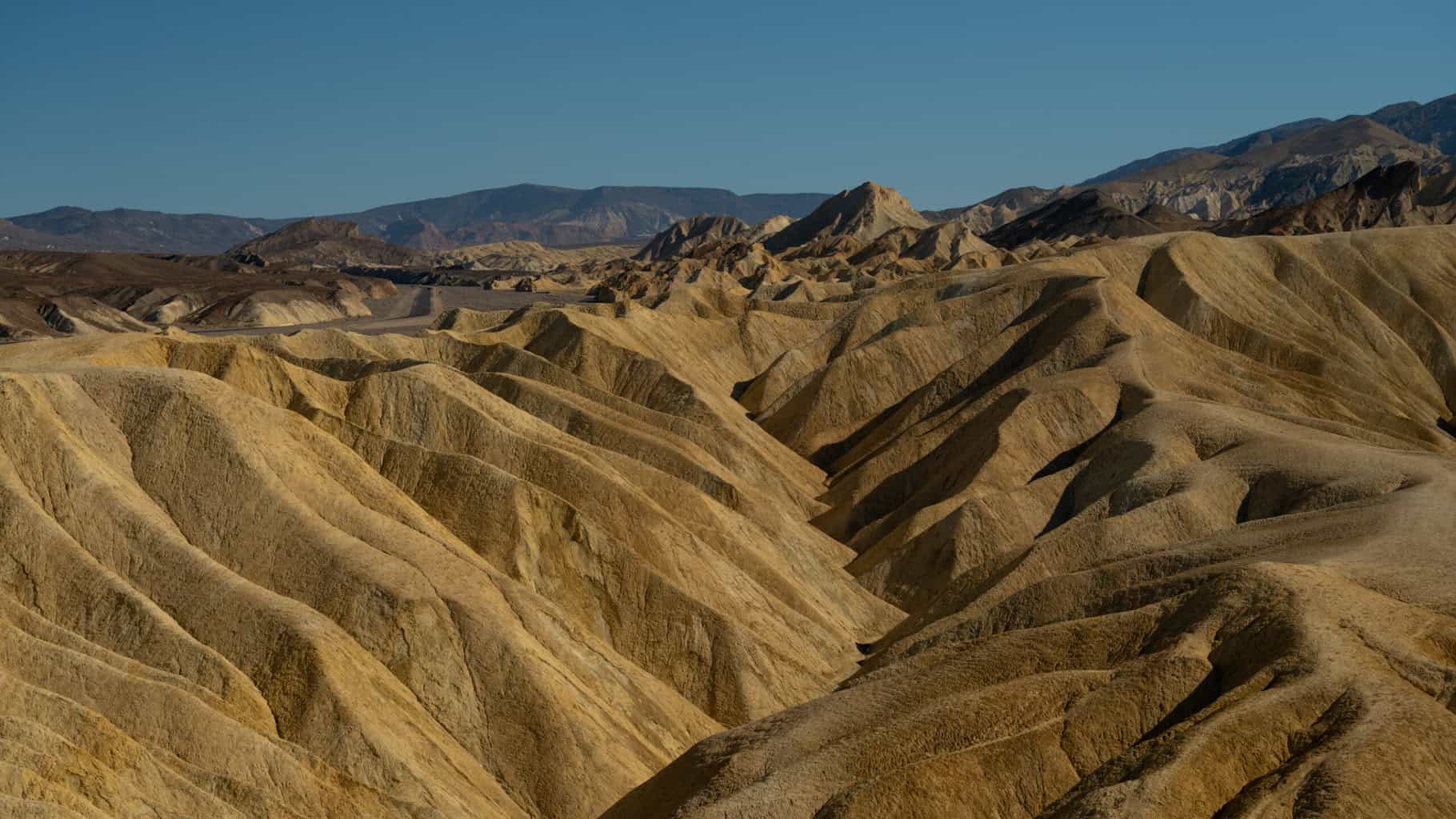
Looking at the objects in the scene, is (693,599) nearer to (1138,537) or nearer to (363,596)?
(363,596)

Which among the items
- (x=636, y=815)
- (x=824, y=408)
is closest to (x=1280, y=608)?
(x=636, y=815)

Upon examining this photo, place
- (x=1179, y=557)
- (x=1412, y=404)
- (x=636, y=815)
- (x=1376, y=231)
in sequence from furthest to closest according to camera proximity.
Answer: (x=1376, y=231)
(x=1412, y=404)
(x=1179, y=557)
(x=636, y=815)

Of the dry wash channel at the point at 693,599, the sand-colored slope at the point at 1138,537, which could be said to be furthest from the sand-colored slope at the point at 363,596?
the sand-colored slope at the point at 1138,537

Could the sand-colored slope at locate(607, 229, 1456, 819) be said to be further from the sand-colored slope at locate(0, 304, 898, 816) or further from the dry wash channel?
the sand-colored slope at locate(0, 304, 898, 816)

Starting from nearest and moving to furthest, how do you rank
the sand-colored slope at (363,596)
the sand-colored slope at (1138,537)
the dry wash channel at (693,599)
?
the sand-colored slope at (1138,537) < the dry wash channel at (693,599) < the sand-colored slope at (363,596)

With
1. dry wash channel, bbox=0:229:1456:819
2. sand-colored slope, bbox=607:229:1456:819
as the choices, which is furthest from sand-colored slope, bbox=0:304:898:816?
sand-colored slope, bbox=607:229:1456:819

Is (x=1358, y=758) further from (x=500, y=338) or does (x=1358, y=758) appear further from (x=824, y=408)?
(x=500, y=338)

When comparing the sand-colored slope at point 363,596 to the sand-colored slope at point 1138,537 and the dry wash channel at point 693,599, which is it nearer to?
the dry wash channel at point 693,599
